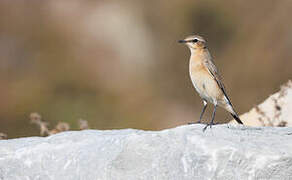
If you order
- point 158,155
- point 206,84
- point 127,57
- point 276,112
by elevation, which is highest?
point 206,84

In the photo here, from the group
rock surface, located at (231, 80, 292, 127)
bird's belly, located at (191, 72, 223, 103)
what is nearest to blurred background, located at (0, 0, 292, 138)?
rock surface, located at (231, 80, 292, 127)

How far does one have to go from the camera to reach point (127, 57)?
54.1ft

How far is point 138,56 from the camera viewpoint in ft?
54.7

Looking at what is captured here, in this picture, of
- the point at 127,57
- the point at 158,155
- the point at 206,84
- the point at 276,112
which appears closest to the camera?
the point at 158,155

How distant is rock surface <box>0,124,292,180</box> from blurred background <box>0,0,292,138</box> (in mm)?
7437

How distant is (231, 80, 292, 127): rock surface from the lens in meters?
8.28

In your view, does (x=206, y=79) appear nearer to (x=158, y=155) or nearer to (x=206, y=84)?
(x=206, y=84)

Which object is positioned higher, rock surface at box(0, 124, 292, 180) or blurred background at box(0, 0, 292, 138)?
rock surface at box(0, 124, 292, 180)

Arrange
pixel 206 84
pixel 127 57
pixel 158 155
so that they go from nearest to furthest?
pixel 158 155, pixel 206 84, pixel 127 57

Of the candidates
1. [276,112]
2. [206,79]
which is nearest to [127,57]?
[276,112]

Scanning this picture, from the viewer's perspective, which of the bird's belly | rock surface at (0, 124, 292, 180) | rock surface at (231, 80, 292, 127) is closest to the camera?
rock surface at (0, 124, 292, 180)

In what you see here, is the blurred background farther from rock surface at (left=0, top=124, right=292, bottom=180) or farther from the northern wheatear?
rock surface at (left=0, top=124, right=292, bottom=180)

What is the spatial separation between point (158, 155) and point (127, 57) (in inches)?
431

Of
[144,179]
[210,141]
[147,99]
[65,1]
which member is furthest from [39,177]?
[65,1]
